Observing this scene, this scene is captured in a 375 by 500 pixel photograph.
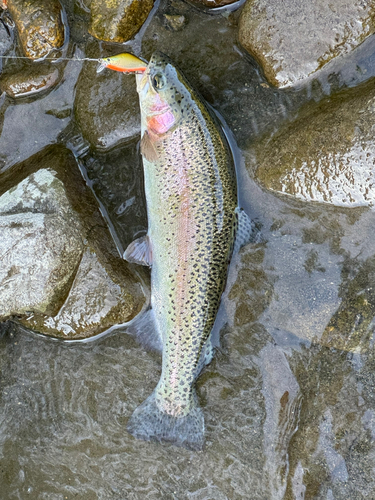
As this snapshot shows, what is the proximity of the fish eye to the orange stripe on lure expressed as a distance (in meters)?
0.13

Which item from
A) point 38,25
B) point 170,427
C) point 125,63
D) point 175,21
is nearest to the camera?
point 125,63

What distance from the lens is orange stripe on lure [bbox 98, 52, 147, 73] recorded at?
3045 mm

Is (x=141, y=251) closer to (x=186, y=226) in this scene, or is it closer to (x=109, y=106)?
(x=186, y=226)

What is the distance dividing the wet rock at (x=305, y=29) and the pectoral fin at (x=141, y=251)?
1927mm

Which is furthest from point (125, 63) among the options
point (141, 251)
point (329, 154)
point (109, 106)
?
point (329, 154)

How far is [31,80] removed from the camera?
3.54 meters

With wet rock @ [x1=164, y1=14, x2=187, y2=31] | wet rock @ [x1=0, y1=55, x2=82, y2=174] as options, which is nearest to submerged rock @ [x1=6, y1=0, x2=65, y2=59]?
wet rock @ [x1=0, y1=55, x2=82, y2=174]

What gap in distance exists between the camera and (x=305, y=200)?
11.0ft

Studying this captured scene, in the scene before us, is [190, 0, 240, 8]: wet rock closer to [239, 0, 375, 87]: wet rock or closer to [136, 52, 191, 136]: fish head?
[239, 0, 375, 87]: wet rock

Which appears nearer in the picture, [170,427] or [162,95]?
[162,95]

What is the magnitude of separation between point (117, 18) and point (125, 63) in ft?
2.16

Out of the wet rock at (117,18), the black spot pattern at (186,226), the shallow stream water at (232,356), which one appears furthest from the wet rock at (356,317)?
the wet rock at (117,18)

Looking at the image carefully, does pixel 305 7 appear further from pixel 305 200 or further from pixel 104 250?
pixel 104 250

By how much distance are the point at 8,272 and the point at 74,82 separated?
1.89 meters
